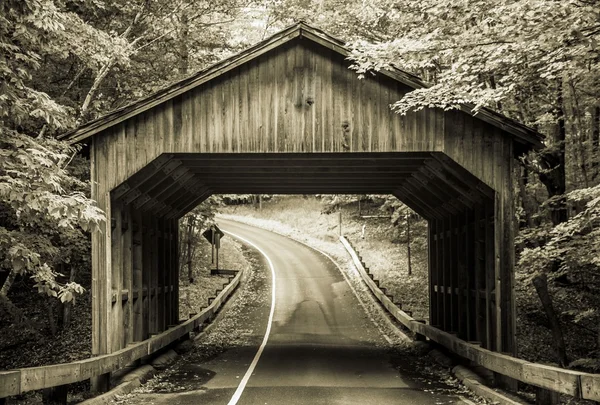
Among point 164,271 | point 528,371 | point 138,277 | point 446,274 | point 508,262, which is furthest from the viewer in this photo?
point 164,271

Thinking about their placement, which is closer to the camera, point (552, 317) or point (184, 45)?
point (552, 317)

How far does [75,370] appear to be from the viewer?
373 inches

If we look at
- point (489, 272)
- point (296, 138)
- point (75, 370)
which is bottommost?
point (75, 370)

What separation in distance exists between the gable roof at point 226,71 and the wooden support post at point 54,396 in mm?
4903

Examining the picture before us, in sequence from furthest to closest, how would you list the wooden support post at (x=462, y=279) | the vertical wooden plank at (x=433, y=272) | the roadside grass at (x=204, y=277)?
the roadside grass at (x=204, y=277), the vertical wooden plank at (x=433, y=272), the wooden support post at (x=462, y=279)

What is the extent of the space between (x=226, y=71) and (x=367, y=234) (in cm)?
3556

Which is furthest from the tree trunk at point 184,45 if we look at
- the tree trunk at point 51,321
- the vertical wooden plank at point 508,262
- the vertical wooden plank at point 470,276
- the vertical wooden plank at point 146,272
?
the vertical wooden plank at point 508,262

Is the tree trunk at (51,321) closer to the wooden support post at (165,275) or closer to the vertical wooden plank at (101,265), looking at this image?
the wooden support post at (165,275)

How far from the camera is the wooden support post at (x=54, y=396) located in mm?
9232

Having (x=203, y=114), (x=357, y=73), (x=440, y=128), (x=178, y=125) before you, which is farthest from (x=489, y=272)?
(x=178, y=125)

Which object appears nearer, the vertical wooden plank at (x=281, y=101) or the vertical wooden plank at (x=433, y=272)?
the vertical wooden plank at (x=281, y=101)

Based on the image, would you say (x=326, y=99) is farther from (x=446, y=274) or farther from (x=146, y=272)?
(x=446, y=274)

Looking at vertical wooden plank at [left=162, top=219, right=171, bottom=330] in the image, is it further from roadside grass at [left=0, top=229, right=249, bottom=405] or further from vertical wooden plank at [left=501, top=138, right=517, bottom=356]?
vertical wooden plank at [left=501, top=138, right=517, bottom=356]

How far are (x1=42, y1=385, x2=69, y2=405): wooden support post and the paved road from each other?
64.2 inches
